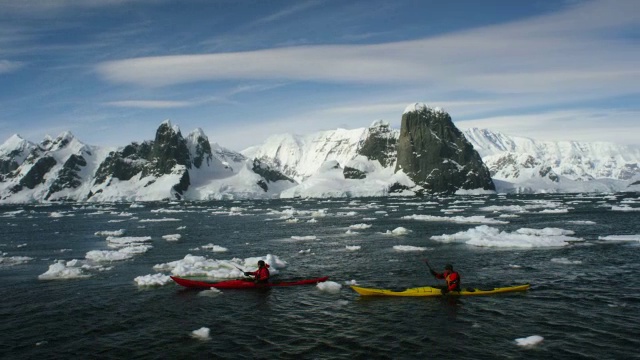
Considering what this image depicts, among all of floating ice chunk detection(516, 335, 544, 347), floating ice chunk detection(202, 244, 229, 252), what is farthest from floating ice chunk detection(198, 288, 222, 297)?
floating ice chunk detection(516, 335, 544, 347)

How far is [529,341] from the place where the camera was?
1906 centimetres

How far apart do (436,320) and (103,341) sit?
49.4 feet

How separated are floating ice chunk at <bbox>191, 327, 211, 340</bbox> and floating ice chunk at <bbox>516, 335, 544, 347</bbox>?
42.8ft

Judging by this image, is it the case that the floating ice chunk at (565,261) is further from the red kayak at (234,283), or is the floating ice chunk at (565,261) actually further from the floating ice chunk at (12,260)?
the floating ice chunk at (12,260)

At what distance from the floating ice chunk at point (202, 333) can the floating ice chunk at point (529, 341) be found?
13037mm

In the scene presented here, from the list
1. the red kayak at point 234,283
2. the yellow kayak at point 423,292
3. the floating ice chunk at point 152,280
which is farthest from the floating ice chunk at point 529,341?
the floating ice chunk at point 152,280

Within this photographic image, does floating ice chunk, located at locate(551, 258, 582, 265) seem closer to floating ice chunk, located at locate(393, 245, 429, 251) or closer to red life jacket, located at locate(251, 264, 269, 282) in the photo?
floating ice chunk, located at locate(393, 245, 429, 251)

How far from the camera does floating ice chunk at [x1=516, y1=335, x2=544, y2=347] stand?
62.2 ft

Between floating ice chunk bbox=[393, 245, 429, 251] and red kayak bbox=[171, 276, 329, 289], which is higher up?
floating ice chunk bbox=[393, 245, 429, 251]

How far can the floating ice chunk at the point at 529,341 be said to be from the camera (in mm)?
18953

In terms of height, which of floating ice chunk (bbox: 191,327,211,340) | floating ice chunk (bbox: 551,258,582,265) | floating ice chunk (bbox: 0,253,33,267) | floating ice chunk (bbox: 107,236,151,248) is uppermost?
floating ice chunk (bbox: 551,258,582,265)

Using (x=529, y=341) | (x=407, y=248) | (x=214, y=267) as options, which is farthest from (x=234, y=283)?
(x=407, y=248)

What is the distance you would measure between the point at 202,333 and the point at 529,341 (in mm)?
13771

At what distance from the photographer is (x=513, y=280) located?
97.6ft
